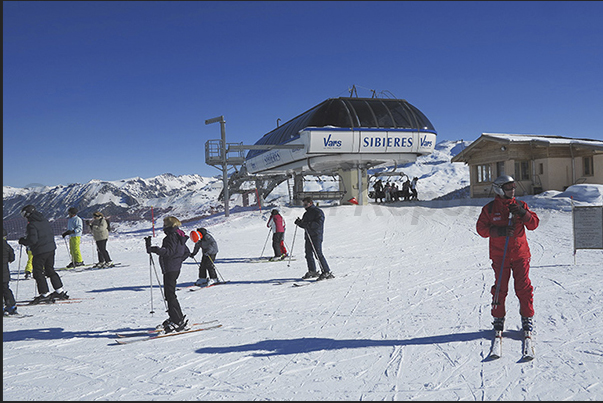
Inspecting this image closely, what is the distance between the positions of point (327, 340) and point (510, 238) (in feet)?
7.81

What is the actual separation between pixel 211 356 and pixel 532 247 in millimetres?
11062

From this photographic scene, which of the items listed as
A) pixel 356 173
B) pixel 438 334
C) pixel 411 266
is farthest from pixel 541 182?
pixel 438 334

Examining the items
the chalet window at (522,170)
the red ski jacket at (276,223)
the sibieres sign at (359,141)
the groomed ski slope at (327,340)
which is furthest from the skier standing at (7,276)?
the chalet window at (522,170)

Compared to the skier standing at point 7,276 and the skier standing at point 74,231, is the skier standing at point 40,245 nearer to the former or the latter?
the skier standing at point 7,276

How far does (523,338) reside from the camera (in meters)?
4.84

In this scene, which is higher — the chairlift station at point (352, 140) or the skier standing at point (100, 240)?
the chairlift station at point (352, 140)

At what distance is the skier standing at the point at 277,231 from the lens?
41.3 feet

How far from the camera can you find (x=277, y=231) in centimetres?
1266

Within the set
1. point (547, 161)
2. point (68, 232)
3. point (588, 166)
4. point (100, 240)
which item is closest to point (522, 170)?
point (547, 161)

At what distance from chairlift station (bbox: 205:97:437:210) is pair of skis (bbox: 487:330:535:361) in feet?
68.0

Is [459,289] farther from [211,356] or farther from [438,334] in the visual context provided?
[211,356]

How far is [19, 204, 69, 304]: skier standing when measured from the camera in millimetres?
8047

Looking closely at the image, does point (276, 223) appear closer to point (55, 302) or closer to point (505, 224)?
point (55, 302)

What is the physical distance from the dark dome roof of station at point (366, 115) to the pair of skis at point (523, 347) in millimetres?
22280
